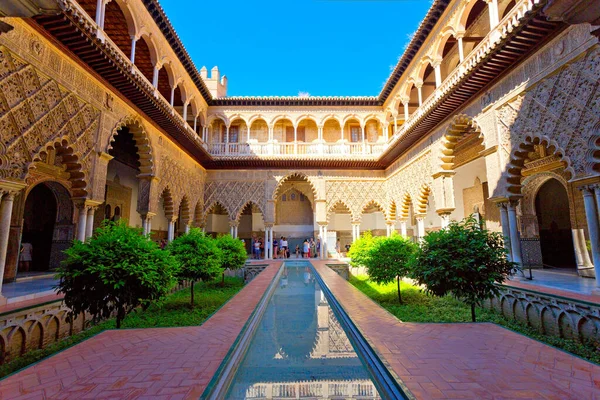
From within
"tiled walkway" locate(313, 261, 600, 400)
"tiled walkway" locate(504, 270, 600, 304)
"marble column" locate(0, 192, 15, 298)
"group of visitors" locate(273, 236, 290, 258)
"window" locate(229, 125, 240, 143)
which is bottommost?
"tiled walkway" locate(313, 261, 600, 400)

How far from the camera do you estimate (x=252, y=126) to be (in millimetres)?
17344

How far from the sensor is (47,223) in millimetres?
10289

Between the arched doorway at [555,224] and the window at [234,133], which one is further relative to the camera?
the window at [234,133]

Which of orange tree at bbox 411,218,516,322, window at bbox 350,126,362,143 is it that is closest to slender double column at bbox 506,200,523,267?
orange tree at bbox 411,218,516,322

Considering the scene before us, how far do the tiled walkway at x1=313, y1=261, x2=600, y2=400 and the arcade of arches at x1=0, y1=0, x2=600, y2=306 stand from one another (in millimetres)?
3688

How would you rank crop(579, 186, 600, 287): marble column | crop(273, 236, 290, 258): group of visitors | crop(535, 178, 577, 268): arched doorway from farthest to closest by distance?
crop(273, 236, 290, 258): group of visitors
crop(535, 178, 577, 268): arched doorway
crop(579, 186, 600, 287): marble column

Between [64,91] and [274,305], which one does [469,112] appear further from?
[64,91]

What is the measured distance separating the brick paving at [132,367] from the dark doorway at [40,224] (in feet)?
28.6

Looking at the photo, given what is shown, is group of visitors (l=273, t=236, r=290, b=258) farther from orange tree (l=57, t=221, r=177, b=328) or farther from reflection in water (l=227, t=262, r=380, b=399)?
orange tree (l=57, t=221, r=177, b=328)

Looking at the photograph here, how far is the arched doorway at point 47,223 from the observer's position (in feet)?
32.9

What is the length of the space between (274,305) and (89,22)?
Answer: 273 inches

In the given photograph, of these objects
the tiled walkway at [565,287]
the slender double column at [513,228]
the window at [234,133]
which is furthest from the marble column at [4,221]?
the window at [234,133]

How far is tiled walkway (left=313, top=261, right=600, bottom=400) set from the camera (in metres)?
2.33

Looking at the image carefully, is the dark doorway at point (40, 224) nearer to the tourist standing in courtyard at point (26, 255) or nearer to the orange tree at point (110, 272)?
the tourist standing in courtyard at point (26, 255)
